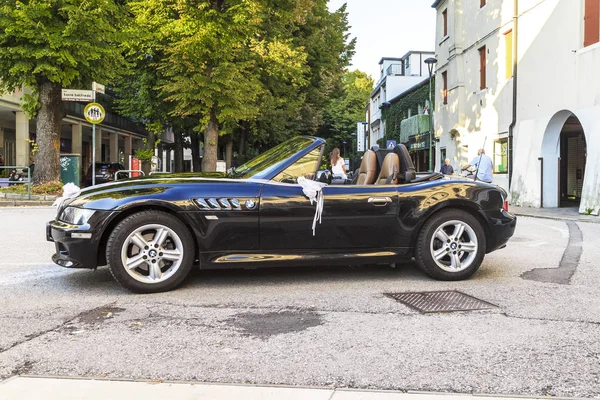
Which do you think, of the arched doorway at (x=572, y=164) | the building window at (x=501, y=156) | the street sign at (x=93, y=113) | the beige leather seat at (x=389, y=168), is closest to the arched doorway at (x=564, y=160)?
the arched doorway at (x=572, y=164)

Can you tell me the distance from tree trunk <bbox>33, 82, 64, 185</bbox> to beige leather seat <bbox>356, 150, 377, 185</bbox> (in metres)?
15.4

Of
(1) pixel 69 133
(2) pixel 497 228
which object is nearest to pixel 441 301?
(2) pixel 497 228

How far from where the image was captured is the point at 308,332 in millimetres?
3607

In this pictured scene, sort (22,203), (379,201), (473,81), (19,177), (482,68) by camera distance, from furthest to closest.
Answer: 1. (473,81)
2. (482,68)
3. (19,177)
4. (22,203)
5. (379,201)

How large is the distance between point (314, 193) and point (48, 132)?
16.4m

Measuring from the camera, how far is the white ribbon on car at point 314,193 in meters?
4.83

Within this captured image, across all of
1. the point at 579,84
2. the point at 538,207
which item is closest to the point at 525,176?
the point at 538,207

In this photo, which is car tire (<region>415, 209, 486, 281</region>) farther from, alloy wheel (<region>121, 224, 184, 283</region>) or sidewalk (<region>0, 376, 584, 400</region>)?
sidewalk (<region>0, 376, 584, 400</region>)

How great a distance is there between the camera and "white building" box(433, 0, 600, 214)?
590 inches

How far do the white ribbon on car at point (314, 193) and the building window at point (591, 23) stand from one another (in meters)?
13.1

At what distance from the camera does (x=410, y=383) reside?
275cm

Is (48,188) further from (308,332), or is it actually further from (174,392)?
(174,392)

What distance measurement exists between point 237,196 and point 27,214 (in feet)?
35.2

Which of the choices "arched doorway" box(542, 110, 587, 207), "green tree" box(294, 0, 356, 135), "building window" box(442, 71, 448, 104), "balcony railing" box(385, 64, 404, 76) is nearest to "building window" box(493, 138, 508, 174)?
"arched doorway" box(542, 110, 587, 207)
